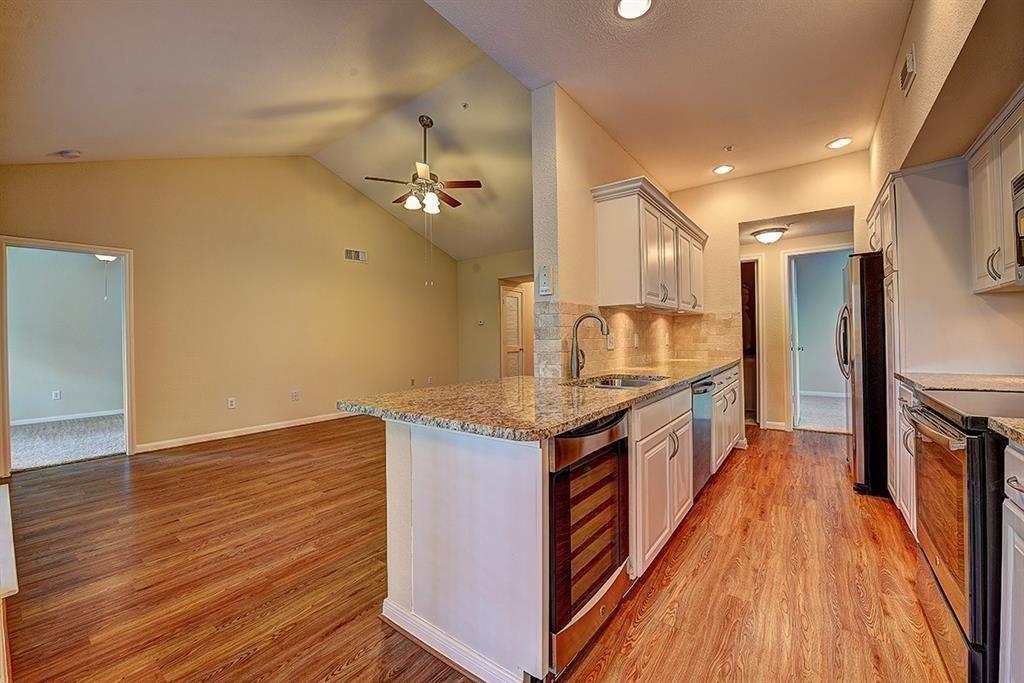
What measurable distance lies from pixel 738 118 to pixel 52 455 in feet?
22.7

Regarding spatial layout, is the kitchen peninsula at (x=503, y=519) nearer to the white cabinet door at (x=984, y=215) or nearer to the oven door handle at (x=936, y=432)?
the oven door handle at (x=936, y=432)

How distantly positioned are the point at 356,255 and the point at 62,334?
4426 mm

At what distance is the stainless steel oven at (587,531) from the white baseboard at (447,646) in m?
0.20

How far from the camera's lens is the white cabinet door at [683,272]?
3.66 meters

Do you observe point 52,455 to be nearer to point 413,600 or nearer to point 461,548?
point 413,600

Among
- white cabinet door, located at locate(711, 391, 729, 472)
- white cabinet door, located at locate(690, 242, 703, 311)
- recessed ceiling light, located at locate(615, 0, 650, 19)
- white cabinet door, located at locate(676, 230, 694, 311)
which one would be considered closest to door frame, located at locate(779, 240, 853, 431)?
white cabinet door, located at locate(690, 242, 703, 311)

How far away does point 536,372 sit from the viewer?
A: 262 cm

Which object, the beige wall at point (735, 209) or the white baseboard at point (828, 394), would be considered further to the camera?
the white baseboard at point (828, 394)

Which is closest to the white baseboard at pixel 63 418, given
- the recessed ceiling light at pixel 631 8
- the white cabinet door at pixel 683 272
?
the white cabinet door at pixel 683 272

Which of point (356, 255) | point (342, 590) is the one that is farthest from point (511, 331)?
point (342, 590)

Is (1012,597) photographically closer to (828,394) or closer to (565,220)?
(565,220)

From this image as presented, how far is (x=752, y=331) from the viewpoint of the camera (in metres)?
5.74

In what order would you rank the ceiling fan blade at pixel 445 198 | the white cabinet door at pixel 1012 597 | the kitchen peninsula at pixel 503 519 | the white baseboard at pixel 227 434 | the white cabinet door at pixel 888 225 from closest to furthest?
the white cabinet door at pixel 1012 597 → the kitchen peninsula at pixel 503 519 → the white cabinet door at pixel 888 225 → the white baseboard at pixel 227 434 → the ceiling fan blade at pixel 445 198

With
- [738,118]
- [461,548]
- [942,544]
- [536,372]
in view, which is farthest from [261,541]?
[738,118]
